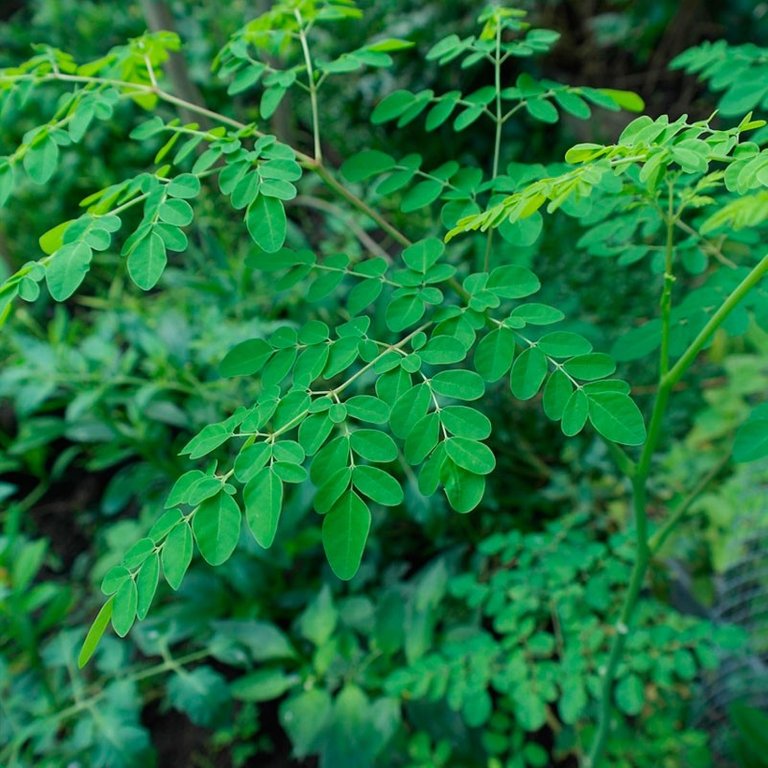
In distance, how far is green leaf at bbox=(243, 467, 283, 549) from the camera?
632mm

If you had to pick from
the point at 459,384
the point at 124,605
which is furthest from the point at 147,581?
the point at 459,384

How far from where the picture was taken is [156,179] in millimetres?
796

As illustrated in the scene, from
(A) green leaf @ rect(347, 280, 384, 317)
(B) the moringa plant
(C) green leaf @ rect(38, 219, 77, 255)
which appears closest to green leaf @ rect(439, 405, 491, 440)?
(B) the moringa plant

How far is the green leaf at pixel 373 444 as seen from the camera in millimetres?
688

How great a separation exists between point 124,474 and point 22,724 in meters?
0.70

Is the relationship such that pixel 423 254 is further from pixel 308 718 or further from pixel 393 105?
pixel 308 718

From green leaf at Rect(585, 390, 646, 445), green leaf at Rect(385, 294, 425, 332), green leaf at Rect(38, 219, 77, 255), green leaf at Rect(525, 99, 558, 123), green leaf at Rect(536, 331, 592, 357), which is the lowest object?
green leaf at Rect(585, 390, 646, 445)

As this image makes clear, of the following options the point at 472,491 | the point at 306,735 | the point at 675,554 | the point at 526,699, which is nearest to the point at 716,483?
the point at 675,554

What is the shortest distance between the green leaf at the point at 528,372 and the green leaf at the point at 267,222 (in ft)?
0.96

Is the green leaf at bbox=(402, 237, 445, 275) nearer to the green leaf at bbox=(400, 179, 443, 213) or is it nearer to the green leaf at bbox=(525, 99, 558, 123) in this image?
the green leaf at bbox=(400, 179, 443, 213)

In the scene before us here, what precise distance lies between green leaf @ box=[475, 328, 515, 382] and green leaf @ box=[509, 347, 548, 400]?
12 mm

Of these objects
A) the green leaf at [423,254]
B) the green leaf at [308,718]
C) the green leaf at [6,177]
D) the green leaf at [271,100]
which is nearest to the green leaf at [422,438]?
the green leaf at [423,254]

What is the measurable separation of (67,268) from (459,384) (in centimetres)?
42

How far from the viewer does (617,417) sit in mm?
710
